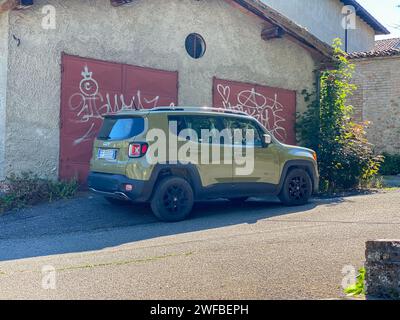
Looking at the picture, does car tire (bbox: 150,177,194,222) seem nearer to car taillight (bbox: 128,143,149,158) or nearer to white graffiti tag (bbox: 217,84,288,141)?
car taillight (bbox: 128,143,149,158)

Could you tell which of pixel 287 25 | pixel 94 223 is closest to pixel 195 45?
pixel 287 25

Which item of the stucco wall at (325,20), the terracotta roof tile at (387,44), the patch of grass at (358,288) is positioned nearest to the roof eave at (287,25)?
the patch of grass at (358,288)

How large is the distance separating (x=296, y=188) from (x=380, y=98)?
11.9 m

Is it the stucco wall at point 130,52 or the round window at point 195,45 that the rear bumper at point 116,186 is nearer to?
the stucco wall at point 130,52

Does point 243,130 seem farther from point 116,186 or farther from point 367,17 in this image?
point 367,17

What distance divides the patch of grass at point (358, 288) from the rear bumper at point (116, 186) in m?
4.35

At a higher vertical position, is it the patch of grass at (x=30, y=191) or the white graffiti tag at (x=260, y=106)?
the white graffiti tag at (x=260, y=106)

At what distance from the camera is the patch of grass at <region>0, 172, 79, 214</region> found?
9.50 meters

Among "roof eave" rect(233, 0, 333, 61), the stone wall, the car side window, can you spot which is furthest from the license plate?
Result: "roof eave" rect(233, 0, 333, 61)

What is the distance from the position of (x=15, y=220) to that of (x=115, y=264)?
3435 mm

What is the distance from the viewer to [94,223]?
346 inches

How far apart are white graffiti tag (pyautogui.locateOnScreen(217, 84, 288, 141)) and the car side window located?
3879 millimetres

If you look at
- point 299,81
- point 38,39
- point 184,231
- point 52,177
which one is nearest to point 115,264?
point 184,231

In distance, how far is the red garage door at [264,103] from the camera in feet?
45.4
